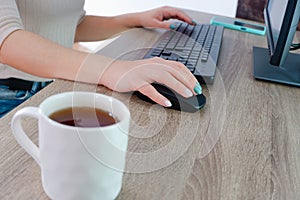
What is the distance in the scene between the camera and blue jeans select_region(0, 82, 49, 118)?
1022 mm

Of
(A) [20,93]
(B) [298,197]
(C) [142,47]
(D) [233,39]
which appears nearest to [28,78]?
(A) [20,93]

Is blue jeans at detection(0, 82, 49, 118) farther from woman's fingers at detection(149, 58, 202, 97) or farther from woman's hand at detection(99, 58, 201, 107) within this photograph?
woman's fingers at detection(149, 58, 202, 97)

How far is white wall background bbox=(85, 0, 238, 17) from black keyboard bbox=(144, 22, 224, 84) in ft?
4.04

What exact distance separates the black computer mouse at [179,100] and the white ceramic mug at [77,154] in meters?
0.24

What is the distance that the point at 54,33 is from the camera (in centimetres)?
120

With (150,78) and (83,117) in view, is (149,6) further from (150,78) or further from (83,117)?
(83,117)

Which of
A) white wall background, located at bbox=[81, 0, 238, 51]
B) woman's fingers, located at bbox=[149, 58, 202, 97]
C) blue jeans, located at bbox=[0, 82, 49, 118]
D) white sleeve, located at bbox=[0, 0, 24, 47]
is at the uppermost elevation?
white sleeve, located at bbox=[0, 0, 24, 47]

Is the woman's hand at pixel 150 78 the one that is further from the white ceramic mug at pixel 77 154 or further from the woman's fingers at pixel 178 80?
the white ceramic mug at pixel 77 154

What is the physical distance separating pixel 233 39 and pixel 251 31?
14 centimetres

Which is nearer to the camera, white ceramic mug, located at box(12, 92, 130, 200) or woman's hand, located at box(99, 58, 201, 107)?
white ceramic mug, located at box(12, 92, 130, 200)

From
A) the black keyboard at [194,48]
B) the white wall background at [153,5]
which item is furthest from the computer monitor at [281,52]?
the white wall background at [153,5]

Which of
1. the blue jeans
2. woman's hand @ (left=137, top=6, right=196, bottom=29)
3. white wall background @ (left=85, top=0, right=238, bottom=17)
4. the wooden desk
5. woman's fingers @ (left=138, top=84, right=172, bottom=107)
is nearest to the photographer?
the wooden desk

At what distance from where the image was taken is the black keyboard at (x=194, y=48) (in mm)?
849

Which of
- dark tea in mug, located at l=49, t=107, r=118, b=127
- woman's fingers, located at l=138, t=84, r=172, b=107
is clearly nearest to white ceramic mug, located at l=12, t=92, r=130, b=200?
dark tea in mug, located at l=49, t=107, r=118, b=127
